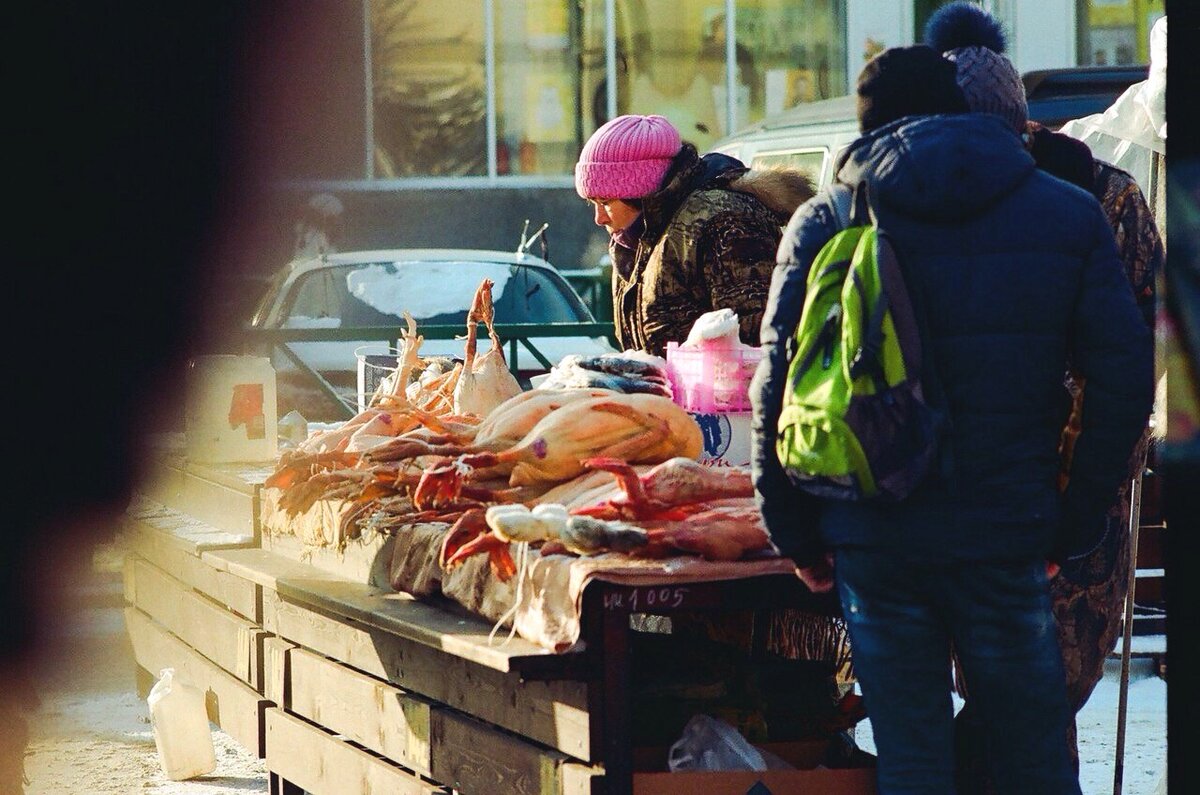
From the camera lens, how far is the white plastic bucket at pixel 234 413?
628 cm

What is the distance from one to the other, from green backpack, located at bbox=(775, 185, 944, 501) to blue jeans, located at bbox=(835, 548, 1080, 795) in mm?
167

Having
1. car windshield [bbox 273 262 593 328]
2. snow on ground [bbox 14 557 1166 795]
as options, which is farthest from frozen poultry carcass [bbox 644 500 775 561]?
car windshield [bbox 273 262 593 328]

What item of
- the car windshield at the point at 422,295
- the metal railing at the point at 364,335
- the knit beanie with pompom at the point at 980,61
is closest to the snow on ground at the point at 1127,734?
the knit beanie with pompom at the point at 980,61

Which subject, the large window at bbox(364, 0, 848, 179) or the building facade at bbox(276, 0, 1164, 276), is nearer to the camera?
the building facade at bbox(276, 0, 1164, 276)

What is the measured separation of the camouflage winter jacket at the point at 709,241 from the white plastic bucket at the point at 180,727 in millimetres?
2151

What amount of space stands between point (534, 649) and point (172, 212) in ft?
43.0

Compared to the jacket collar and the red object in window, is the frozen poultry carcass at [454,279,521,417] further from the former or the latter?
the red object in window

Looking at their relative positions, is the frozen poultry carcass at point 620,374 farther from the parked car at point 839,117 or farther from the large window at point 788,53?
the large window at point 788,53

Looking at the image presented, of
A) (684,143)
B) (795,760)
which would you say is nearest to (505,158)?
(684,143)

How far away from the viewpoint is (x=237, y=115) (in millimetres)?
16406

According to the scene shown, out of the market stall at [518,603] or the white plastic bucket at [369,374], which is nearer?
the market stall at [518,603]

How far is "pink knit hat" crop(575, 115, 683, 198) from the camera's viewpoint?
500 cm

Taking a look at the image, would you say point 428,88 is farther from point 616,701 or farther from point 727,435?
point 616,701

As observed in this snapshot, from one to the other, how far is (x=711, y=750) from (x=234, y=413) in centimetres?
313
